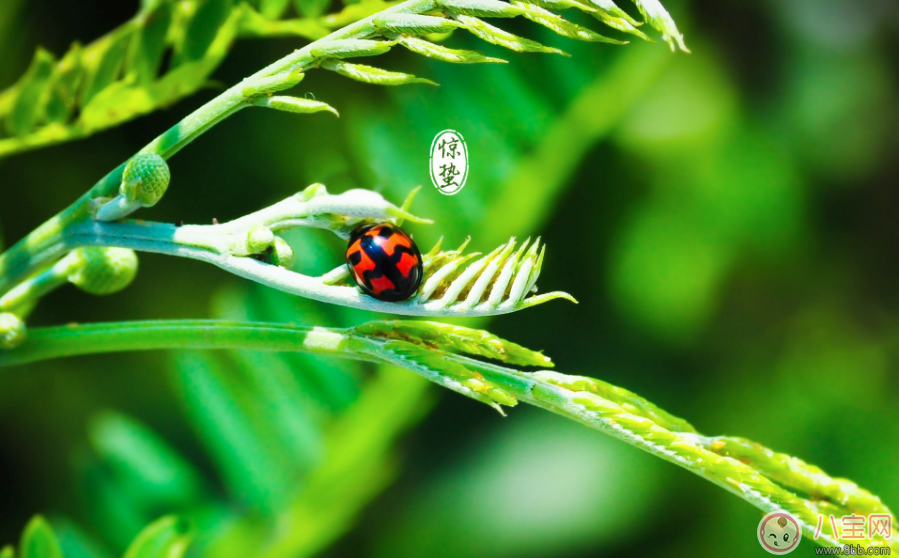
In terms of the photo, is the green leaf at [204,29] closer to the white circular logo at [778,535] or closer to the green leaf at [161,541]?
the green leaf at [161,541]

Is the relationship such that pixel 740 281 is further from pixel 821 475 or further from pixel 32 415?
pixel 32 415

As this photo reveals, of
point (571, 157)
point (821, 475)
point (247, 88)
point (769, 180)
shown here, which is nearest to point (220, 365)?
point (571, 157)

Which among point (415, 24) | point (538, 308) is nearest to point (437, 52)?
point (415, 24)

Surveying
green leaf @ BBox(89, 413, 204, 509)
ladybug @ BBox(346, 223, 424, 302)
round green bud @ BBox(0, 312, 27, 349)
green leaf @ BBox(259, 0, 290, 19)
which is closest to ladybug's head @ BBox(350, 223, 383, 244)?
ladybug @ BBox(346, 223, 424, 302)

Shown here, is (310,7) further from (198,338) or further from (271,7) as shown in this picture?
(198,338)

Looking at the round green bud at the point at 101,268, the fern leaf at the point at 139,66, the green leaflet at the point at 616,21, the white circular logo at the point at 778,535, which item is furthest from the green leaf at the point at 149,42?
the white circular logo at the point at 778,535

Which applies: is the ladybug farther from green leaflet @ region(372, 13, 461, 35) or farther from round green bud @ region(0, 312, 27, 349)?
round green bud @ region(0, 312, 27, 349)
